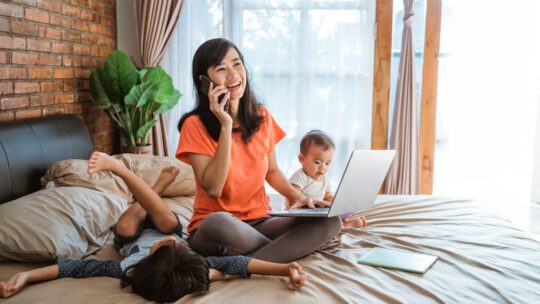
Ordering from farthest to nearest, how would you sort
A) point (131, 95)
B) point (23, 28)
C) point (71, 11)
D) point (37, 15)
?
point (131, 95), point (71, 11), point (37, 15), point (23, 28)

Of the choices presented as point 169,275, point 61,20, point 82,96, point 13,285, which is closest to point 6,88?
point 61,20

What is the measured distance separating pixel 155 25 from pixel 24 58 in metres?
1.36

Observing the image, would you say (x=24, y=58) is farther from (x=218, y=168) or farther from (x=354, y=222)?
(x=354, y=222)

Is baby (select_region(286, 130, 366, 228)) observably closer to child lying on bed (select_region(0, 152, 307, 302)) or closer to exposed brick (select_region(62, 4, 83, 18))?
child lying on bed (select_region(0, 152, 307, 302))

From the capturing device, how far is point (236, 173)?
7.27ft

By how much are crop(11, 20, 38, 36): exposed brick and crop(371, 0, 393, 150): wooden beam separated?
7.44 ft

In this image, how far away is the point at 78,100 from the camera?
11.6 ft

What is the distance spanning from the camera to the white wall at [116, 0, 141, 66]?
4258mm

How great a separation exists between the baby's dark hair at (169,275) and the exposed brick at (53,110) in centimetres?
170

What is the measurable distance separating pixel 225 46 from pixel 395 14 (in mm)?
2241

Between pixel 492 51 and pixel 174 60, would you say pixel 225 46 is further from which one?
pixel 492 51

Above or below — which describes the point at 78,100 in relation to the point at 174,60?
below

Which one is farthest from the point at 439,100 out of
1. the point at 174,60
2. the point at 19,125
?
the point at 19,125

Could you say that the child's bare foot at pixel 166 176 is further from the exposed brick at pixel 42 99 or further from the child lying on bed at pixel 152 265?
the exposed brick at pixel 42 99
